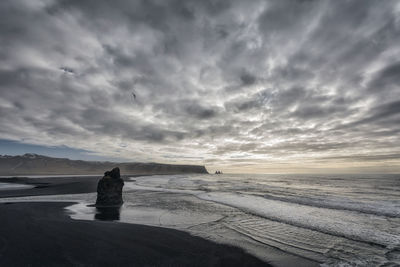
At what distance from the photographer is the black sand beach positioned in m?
6.54

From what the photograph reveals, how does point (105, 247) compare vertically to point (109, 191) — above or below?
below

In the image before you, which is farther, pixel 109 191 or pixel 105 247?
pixel 109 191

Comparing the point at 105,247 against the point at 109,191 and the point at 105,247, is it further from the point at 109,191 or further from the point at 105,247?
the point at 109,191

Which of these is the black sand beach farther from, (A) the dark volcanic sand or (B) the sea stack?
(B) the sea stack

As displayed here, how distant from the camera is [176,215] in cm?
1454

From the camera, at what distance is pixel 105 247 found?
25.5 feet

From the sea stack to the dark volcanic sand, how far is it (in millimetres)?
7566

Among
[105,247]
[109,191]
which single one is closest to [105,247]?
[105,247]

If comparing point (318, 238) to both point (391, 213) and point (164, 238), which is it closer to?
point (164, 238)

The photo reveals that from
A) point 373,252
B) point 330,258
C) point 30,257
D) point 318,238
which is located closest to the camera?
point 30,257

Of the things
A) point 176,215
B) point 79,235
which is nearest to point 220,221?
point 176,215

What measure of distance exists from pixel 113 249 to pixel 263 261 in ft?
19.8

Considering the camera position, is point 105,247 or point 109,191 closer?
point 105,247

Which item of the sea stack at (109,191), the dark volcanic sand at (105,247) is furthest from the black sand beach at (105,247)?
the sea stack at (109,191)
